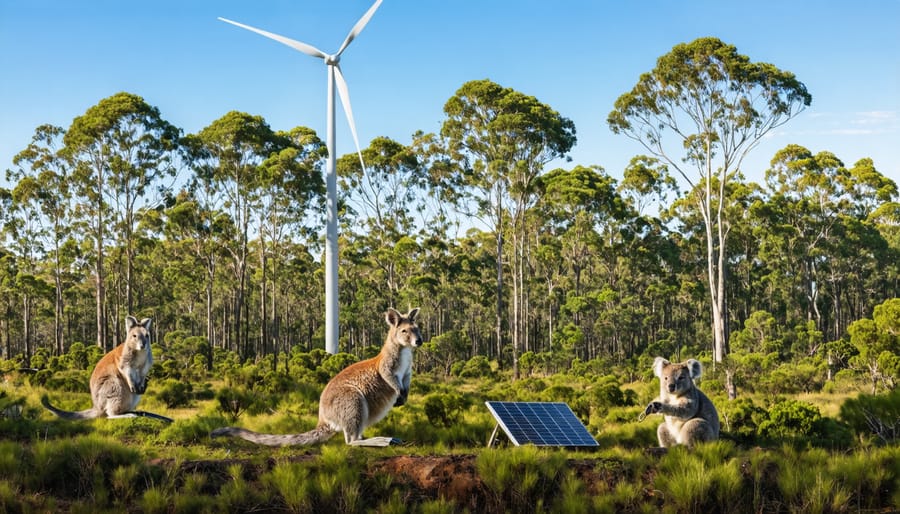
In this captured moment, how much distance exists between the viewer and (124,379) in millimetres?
13586

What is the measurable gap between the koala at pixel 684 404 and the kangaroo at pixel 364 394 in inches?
126

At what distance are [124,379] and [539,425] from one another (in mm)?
7146

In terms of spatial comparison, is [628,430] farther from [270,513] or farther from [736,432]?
[270,513]

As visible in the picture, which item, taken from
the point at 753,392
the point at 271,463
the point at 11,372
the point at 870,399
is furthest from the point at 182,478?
the point at 753,392

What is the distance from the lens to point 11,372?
2408 cm

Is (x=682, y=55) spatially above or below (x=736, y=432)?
above

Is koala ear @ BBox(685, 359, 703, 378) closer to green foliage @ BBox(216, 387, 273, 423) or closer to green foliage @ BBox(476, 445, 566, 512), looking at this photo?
green foliage @ BBox(476, 445, 566, 512)

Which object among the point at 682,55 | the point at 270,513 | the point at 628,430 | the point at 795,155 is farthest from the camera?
the point at 795,155

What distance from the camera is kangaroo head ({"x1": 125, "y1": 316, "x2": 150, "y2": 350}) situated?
13.1 metres

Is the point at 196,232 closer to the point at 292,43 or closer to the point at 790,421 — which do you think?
the point at 292,43

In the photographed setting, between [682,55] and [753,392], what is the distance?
54.7ft

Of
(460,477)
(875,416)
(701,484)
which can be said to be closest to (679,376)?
(701,484)

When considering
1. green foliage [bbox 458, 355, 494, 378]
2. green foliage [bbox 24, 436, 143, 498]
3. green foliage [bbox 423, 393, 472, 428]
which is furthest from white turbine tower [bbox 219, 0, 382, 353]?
green foliage [bbox 24, 436, 143, 498]

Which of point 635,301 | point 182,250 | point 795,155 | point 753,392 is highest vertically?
point 795,155
